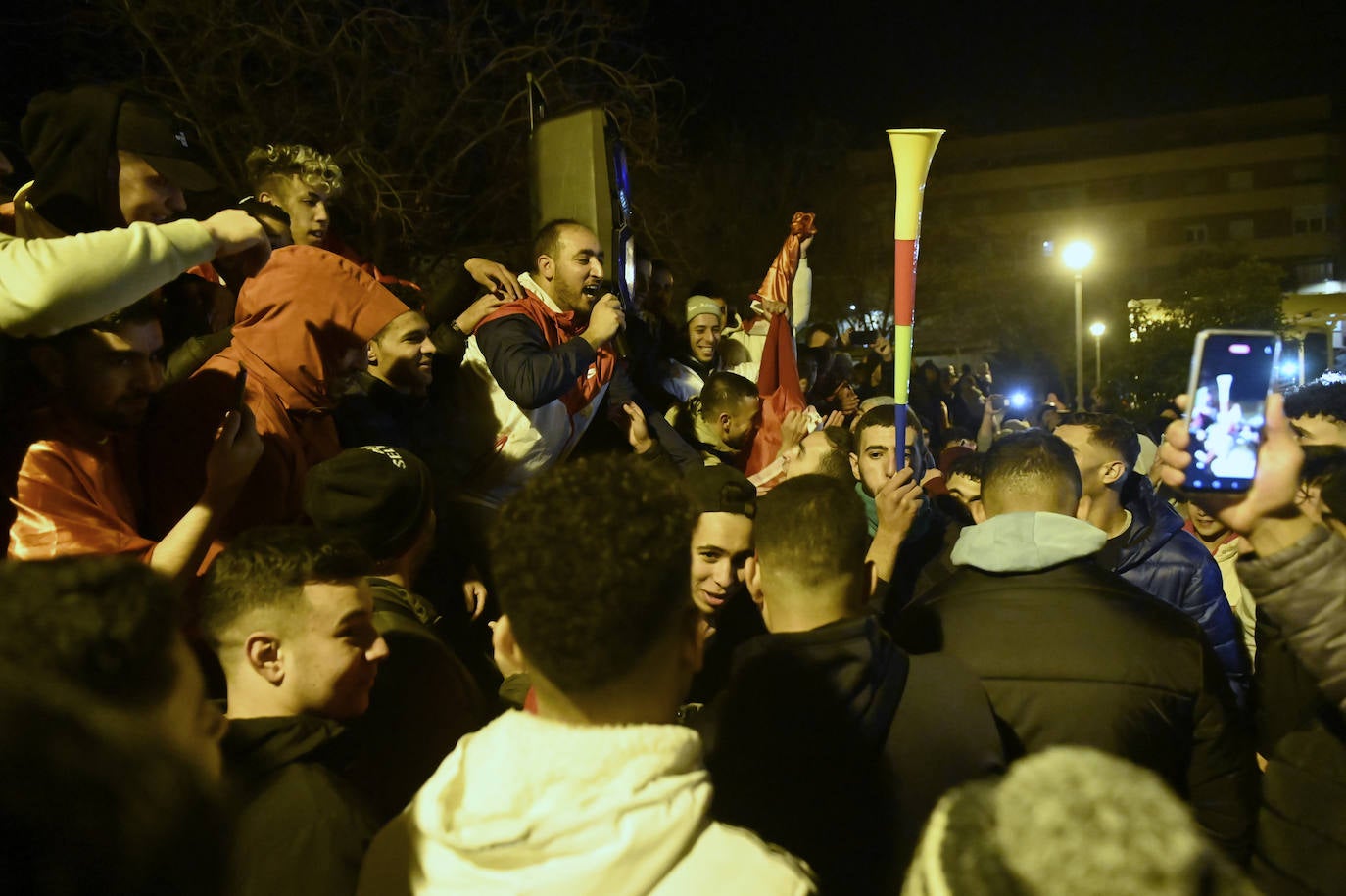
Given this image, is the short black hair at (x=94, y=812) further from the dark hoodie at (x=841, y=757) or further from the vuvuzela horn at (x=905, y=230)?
the vuvuzela horn at (x=905, y=230)

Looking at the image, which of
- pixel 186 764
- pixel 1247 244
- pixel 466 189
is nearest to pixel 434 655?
pixel 186 764

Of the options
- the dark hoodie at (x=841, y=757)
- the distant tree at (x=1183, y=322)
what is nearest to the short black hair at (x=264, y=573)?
the dark hoodie at (x=841, y=757)

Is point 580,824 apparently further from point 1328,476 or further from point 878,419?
point 878,419

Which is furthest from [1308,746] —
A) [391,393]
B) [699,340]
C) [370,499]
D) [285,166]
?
[699,340]

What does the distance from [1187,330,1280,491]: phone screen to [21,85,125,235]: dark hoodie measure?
276 cm

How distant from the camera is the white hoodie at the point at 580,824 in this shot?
147 centimetres

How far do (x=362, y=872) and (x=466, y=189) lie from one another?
9.74 metres

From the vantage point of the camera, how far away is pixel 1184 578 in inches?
160

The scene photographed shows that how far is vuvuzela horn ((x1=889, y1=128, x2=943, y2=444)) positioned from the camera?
13.2 feet

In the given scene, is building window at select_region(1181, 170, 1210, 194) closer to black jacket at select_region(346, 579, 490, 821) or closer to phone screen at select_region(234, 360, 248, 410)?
phone screen at select_region(234, 360, 248, 410)

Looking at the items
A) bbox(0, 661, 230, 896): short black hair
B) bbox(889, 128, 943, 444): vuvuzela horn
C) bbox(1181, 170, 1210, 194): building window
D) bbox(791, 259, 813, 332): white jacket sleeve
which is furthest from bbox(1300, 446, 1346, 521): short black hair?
bbox(1181, 170, 1210, 194): building window

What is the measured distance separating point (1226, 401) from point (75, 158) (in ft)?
9.54

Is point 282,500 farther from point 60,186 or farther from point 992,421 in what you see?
point 992,421

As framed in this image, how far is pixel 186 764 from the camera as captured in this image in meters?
1.26
